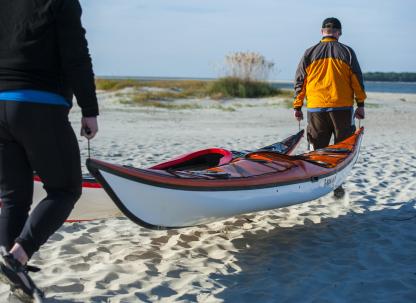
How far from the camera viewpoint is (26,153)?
8.75 feet

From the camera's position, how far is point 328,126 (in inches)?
211

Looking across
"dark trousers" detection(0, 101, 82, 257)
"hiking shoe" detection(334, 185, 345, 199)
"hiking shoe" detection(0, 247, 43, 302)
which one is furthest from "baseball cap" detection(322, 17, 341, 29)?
"hiking shoe" detection(0, 247, 43, 302)

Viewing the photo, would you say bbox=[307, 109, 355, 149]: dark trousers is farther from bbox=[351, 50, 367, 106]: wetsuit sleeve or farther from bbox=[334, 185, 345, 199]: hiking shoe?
bbox=[334, 185, 345, 199]: hiking shoe

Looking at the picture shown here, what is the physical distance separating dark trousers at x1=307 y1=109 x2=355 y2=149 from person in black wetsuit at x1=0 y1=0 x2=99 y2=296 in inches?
122

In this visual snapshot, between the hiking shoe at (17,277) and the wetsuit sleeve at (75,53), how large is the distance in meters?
0.78

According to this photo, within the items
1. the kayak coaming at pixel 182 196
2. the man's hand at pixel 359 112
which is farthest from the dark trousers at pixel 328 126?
the kayak coaming at pixel 182 196

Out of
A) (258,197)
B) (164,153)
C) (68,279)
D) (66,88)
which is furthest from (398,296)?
(164,153)

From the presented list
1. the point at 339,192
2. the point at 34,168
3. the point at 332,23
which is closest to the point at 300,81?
the point at 332,23

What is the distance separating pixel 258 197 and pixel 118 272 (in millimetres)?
1056

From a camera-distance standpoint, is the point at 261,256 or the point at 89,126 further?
the point at 261,256

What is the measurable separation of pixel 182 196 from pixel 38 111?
1.10 metres

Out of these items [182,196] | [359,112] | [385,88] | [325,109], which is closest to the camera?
[182,196]

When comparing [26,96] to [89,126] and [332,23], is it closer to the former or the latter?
[89,126]

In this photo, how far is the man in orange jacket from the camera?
5094 mm
